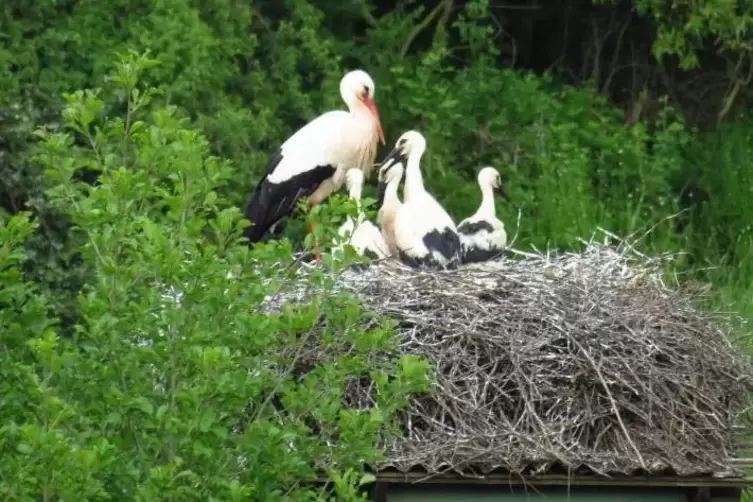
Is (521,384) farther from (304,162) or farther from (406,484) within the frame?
(304,162)

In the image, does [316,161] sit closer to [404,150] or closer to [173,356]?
[404,150]

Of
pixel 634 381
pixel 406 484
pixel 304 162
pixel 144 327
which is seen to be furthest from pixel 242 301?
pixel 304 162

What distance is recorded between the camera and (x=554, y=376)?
758 cm

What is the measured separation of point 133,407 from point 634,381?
2122 mm

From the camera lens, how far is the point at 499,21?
16516mm

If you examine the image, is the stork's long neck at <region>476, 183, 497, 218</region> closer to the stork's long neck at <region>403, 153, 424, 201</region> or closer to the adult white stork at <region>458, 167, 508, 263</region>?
the adult white stork at <region>458, 167, 508, 263</region>

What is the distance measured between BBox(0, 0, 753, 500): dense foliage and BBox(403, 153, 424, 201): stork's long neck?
0.86m

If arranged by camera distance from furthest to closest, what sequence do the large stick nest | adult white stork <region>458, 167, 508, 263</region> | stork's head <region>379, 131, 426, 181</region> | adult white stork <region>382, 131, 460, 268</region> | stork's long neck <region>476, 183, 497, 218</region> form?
1. stork's head <region>379, 131, 426, 181</region>
2. stork's long neck <region>476, 183, 497, 218</region>
3. adult white stork <region>458, 167, 508, 263</region>
4. adult white stork <region>382, 131, 460, 268</region>
5. the large stick nest

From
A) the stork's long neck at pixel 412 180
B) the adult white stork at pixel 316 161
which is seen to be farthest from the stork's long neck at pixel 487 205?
the adult white stork at pixel 316 161

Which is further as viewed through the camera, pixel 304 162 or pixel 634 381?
pixel 304 162

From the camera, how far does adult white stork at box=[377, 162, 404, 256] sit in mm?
9109

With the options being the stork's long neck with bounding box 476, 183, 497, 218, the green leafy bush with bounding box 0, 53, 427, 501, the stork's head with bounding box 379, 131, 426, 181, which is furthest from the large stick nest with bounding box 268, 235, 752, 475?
the stork's head with bounding box 379, 131, 426, 181

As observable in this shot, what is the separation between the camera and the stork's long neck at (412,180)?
9.19 metres

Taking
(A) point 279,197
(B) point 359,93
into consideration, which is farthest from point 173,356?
(B) point 359,93
